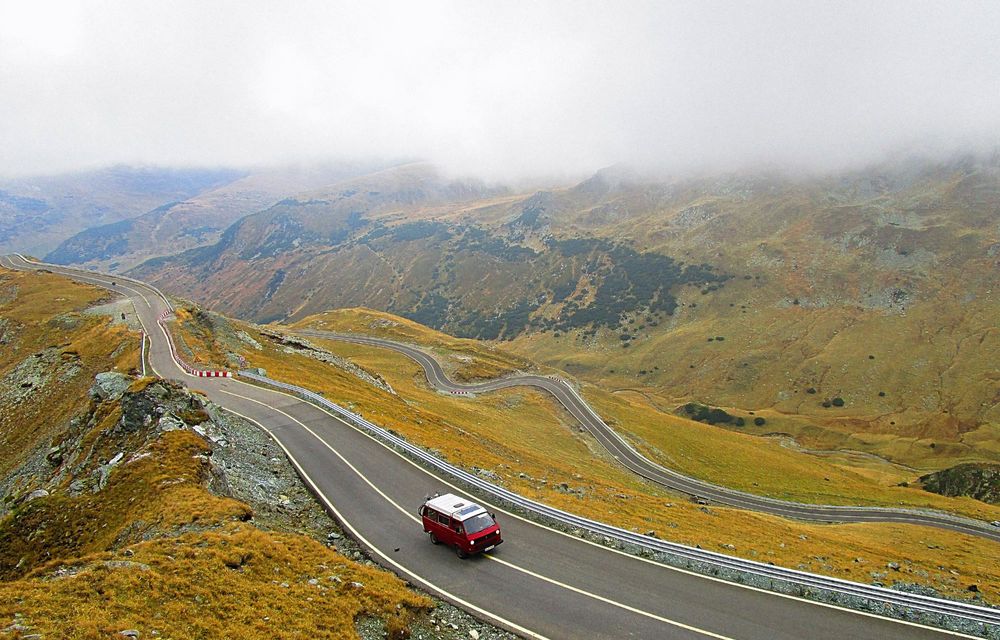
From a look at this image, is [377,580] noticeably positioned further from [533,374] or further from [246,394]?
[533,374]

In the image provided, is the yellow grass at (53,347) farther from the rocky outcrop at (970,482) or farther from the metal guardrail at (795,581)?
the rocky outcrop at (970,482)

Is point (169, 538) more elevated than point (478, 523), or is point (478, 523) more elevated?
point (169, 538)

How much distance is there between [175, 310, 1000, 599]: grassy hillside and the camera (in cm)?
2952

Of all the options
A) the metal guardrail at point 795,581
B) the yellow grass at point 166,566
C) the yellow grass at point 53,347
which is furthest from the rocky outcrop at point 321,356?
the metal guardrail at point 795,581

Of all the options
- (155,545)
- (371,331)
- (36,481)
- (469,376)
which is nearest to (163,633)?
(155,545)

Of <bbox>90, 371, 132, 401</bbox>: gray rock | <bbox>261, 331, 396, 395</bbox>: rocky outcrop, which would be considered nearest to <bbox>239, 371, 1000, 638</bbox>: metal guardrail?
<bbox>90, 371, 132, 401</bbox>: gray rock

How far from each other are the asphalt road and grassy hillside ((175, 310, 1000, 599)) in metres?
6.17

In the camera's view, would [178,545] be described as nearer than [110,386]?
Yes

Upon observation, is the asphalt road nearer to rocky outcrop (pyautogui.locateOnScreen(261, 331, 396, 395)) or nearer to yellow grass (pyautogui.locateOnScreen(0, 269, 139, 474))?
yellow grass (pyautogui.locateOnScreen(0, 269, 139, 474))

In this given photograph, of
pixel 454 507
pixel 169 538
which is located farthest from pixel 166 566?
→ pixel 454 507

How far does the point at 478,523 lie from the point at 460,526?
40.0 inches

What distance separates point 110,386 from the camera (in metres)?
35.1

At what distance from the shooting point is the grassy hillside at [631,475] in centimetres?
2952

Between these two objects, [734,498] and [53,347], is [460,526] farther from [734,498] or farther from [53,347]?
[53,347]
